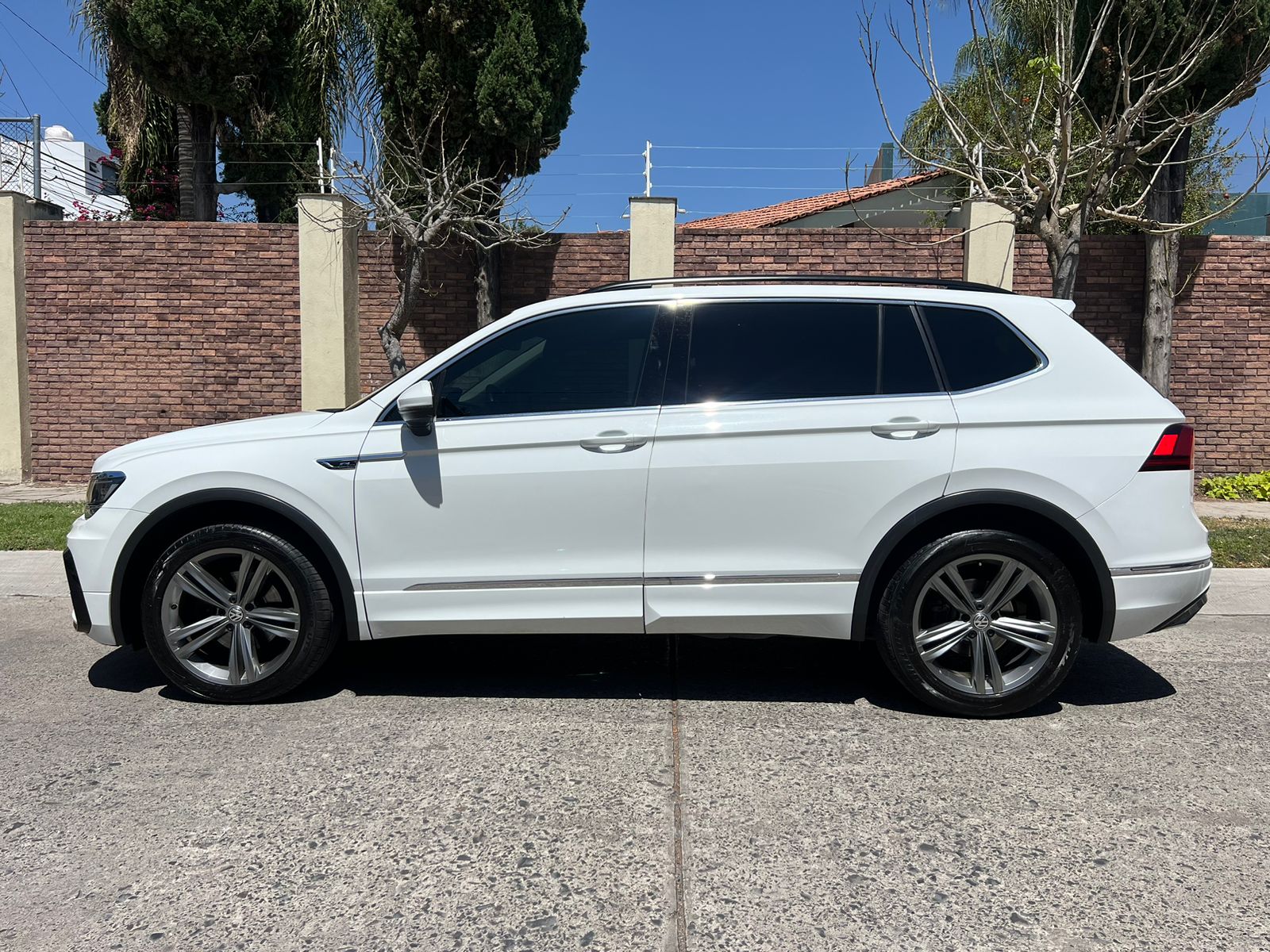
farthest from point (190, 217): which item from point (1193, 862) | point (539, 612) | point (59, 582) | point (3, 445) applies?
point (1193, 862)

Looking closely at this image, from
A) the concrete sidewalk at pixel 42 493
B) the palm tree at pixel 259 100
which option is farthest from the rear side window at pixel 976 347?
the palm tree at pixel 259 100

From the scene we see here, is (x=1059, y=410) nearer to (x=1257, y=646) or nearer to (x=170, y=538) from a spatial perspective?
(x=1257, y=646)

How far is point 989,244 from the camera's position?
11.2 m

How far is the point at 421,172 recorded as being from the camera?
1038cm

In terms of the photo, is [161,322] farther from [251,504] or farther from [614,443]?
[614,443]

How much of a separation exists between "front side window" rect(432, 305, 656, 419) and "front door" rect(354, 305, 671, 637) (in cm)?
2

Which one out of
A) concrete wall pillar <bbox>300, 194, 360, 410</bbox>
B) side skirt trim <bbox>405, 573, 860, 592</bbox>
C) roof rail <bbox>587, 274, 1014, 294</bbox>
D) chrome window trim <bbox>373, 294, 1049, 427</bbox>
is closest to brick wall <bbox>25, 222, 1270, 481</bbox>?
concrete wall pillar <bbox>300, 194, 360, 410</bbox>

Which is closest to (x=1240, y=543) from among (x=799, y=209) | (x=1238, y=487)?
(x=1238, y=487)

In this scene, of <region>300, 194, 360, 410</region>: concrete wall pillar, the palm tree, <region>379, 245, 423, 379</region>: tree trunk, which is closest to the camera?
<region>379, 245, 423, 379</region>: tree trunk

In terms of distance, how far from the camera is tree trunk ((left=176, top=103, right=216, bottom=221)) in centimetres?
1424

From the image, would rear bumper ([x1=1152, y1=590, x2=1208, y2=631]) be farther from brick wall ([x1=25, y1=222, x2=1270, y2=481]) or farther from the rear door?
brick wall ([x1=25, y1=222, x2=1270, y2=481])

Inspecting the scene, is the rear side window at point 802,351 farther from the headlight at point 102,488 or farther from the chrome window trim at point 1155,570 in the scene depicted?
the headlight at point 102,488

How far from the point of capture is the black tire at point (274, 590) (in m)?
4.50

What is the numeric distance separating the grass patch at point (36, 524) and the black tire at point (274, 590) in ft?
12.2
